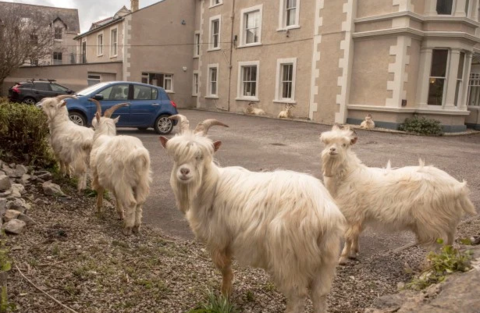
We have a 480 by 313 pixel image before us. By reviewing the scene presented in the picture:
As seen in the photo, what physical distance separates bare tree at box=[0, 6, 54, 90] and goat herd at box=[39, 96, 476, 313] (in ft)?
81.9

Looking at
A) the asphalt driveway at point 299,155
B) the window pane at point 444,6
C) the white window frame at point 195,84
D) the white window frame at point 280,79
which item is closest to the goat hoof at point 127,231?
the asphalt driveway at point 299,155

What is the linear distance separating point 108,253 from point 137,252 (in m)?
0.32

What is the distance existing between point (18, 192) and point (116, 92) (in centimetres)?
868

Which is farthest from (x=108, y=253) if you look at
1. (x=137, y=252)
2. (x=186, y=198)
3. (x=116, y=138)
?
(x=116, y=138)

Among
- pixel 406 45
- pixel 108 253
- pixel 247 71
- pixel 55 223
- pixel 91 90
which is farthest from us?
pixel 247 71

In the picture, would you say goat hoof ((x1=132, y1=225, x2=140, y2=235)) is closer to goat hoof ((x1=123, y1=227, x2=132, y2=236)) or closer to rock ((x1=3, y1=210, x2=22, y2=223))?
goat hoof ((x1=123, y1=227, x2=132, y2=236))

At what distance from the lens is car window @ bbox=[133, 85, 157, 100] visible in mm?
13758

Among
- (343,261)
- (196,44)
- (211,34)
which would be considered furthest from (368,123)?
(196,44)

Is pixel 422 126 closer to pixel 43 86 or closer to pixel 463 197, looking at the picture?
pixel 463 197

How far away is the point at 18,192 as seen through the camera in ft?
16.9

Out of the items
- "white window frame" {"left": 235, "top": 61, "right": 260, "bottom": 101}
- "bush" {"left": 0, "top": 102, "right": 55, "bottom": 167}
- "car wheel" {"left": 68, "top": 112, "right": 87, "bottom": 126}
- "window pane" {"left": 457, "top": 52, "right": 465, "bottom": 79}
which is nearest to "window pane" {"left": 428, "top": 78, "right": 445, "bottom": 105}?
"window pane" {"left": 457, "top": 52, "right": 465, "bottom": 79}

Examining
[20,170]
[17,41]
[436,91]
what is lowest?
[20,170]

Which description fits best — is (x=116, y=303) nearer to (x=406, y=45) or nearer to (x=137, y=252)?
(x=137, y=252)

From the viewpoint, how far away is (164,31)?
98.8ft
